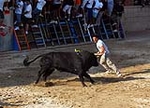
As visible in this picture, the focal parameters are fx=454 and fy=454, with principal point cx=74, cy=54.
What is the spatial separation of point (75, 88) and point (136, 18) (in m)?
14.0

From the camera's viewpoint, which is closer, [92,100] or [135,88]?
[92,100]

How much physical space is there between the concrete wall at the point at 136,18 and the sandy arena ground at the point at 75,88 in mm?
8029

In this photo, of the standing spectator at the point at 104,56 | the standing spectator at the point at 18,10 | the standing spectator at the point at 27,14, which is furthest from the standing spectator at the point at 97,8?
the standing spectator at the point at 104,56

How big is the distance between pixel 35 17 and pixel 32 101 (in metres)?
8.59

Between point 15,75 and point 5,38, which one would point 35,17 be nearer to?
point 5,38

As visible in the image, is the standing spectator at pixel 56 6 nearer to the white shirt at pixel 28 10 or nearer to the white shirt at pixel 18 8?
the white shirt at pixel 28 10

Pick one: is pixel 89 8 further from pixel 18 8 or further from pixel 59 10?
pixel 18 8

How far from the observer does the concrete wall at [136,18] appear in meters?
23.9

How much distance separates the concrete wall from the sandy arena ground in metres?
8.03

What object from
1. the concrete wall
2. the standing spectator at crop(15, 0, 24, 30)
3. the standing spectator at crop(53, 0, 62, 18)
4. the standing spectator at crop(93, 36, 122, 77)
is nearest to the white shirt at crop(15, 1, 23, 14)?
the standing spectator at crop(15, 0, 24, 30)

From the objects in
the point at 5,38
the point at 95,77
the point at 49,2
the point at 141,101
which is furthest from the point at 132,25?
the point at 141,101

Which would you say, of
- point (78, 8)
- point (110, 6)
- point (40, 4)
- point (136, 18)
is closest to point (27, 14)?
point (40, 4)

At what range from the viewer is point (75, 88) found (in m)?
11.0

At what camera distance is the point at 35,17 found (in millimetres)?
17953
